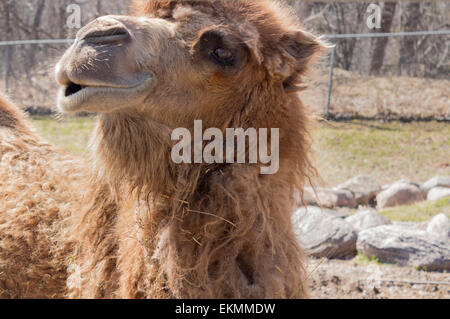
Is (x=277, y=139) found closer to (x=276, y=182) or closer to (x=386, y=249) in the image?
(x=276, y=182)

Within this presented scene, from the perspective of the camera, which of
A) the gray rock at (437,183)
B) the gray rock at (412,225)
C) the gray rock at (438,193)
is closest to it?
the gray rock at (412,225)

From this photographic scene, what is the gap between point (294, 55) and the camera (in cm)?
285

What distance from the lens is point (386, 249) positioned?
6094 millimetres

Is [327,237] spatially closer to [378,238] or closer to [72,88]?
[378,238]

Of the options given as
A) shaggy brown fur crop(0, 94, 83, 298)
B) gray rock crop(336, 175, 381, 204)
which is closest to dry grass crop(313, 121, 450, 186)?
gray rock crop(336, 175, 381, 204)

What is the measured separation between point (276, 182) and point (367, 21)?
13.6 metres

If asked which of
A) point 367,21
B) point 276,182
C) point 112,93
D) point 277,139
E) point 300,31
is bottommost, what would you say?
point 276,182

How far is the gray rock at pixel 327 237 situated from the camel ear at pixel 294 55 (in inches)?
143

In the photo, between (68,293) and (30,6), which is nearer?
(68,293)

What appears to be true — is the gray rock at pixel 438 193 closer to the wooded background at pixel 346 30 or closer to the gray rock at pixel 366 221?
the gray rock at pixel 366 221

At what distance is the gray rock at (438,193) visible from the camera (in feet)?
27.7

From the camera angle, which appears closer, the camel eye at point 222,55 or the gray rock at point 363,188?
the camel eye at point 222,55

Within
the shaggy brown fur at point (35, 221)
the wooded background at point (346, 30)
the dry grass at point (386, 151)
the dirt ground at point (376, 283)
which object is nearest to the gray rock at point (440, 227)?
the dirt ground at point (376, 283)
